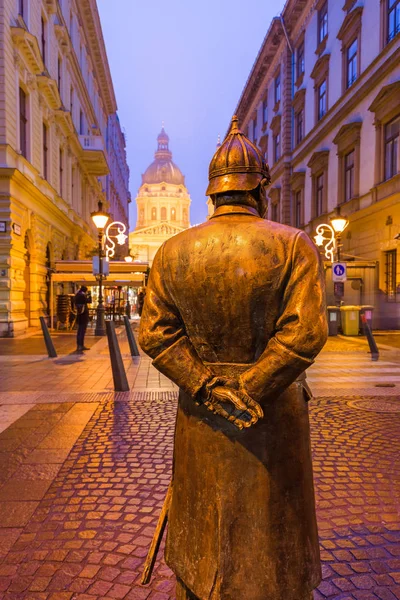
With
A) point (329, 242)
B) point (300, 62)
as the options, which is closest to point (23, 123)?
point (329, 242)

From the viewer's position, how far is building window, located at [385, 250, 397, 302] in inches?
688

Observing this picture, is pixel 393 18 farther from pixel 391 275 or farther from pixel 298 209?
pixel 298 209

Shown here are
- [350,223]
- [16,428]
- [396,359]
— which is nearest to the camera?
[16,428]

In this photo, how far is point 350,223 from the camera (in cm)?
2095

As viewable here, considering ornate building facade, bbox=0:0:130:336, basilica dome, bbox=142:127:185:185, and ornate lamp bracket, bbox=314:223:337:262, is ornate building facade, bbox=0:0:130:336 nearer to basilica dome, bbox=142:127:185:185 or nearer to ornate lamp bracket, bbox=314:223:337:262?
ornate lamp bracket, bbox=314:223:337:262

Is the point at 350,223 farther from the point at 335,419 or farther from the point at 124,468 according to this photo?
the point at 124,468

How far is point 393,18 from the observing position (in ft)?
57.0

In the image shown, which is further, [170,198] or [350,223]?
[170,198]

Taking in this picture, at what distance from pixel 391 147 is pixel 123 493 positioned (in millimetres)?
17999

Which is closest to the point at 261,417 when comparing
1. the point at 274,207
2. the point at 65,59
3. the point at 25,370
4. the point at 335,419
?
the point at 335,419

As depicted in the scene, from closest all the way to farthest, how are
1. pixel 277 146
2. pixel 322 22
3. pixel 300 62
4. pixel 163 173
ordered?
1. pixel 322 22
2. pixel 300 62
3. pixel 277 146
4. pixel 163 173

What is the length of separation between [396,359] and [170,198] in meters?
129

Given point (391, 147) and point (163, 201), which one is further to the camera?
point (163, 201)

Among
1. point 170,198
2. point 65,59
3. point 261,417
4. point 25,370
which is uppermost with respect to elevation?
point 170,198
